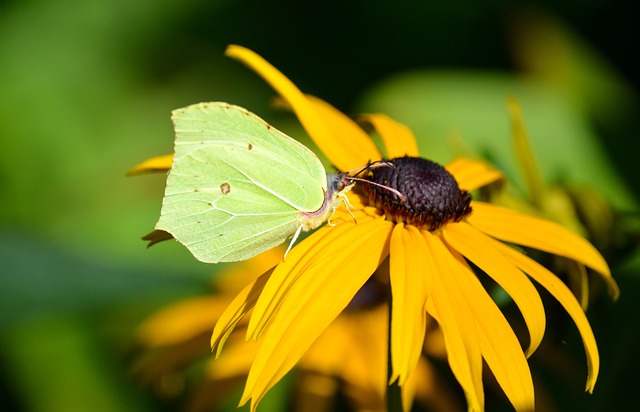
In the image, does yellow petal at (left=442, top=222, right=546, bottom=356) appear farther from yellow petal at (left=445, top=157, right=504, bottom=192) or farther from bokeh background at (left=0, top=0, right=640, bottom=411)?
bokeh background at (left=0, top=0, right=640, bottom=411)

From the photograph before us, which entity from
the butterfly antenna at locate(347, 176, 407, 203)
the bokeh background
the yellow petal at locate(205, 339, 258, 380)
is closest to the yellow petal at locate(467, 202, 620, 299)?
the butterfly antenna at locate(347, 176, 407, 203)

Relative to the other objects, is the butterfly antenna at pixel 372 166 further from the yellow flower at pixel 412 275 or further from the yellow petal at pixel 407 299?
the yellow petal at pixel 407 299

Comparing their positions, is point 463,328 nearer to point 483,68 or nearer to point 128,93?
point 483,68

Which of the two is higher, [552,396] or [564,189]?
[564,189]

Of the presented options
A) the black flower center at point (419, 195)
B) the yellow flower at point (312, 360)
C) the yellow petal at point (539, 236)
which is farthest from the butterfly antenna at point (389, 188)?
the yellow flower at point (312, 360)

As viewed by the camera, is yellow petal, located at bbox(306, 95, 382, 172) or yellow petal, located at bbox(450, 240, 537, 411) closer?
yellow petal, located at bbox(450, 240, 537, 411)

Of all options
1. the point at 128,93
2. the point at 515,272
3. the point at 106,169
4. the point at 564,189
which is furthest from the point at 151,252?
the point at 515,272

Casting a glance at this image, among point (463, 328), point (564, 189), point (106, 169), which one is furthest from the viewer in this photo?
point (106, 169)
